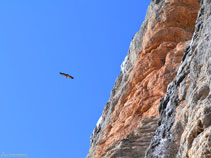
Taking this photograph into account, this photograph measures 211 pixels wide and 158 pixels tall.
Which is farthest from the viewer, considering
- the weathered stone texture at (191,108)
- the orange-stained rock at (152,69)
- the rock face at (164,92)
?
the orange-stained rock at (152,69)

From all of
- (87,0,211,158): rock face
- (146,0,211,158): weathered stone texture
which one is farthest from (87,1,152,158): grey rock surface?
(146,0,211,158): weathered stone texture

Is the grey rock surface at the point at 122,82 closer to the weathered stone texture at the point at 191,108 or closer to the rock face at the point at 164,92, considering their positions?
the rock face at the point at 164,92

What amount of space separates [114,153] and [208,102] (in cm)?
880

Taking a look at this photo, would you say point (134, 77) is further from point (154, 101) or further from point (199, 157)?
point (199, 157)

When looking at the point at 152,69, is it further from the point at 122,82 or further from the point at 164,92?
the point at 122,82


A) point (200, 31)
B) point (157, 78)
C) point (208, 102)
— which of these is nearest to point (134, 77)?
point (157, 78)

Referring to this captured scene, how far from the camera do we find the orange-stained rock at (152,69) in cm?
2452

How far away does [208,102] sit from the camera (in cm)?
1146

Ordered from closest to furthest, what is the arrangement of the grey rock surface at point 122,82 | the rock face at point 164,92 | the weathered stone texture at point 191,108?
1. the weathered stone texture at point 191,108
2. the rock face at point 164,92
3. the grey rock surface at point 122,82

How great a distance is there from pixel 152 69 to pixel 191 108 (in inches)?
566

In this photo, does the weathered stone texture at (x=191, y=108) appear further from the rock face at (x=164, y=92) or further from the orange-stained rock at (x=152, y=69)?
the orange-stained rock at (x=152, y=69)

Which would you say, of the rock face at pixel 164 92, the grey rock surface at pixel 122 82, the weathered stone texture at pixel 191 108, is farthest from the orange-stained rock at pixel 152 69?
the weathered stone texture at pixel 191 108

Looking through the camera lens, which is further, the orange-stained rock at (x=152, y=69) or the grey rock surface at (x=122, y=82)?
the grey rock surface at (x=122, y=82)

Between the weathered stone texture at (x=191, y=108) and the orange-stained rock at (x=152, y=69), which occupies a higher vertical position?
the orange-stained rock at (x=152, y=69)
